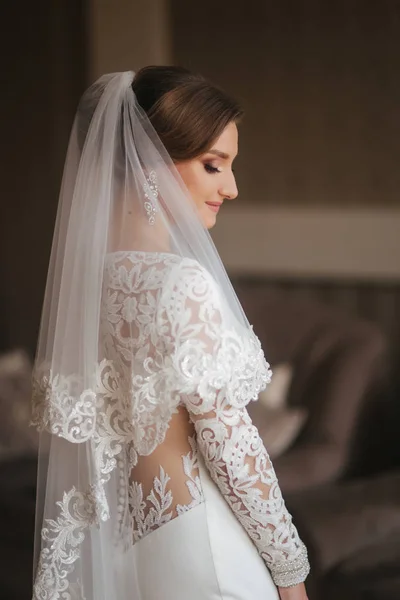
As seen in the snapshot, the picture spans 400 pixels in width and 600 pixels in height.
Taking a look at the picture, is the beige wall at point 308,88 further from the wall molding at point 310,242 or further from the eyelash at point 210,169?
the eyelash at point 210,169

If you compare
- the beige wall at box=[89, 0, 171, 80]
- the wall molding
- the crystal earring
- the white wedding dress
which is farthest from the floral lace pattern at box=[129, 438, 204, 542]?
the beige wall at box=[89, 0, 171, 80]

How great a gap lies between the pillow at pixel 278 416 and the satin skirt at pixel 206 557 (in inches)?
55.9

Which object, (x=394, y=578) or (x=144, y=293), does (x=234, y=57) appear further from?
(x=144, y=293)

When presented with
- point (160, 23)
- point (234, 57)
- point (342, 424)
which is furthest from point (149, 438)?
point (160, 23)

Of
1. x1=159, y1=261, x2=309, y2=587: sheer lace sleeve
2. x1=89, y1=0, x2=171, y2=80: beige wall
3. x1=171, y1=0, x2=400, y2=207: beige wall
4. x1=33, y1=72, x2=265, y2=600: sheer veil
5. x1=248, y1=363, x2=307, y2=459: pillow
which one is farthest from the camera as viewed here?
x1=89, y1=0, x2=171, y2=80: beige wall

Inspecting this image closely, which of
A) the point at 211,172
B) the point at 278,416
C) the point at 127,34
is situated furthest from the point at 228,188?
the point at 127,34

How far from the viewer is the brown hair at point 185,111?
1326mm

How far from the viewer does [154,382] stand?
122 cm

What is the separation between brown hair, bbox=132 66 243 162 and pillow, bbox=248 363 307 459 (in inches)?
61.0

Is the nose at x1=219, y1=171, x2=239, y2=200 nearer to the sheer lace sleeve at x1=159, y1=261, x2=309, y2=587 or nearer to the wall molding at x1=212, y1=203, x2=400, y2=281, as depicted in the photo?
the sheer lace sleeve at x1=159, y1=261, x2=309, y2=587

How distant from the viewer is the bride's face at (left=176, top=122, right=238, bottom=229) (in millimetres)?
1357

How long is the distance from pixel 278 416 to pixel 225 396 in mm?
1663

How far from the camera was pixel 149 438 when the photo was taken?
1.24 meters

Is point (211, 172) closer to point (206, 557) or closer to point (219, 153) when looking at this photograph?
point (219, 153)
